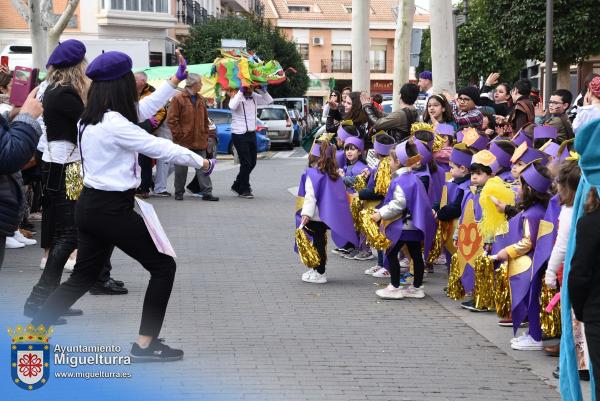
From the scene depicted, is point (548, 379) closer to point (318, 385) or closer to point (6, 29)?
point (318, 385)

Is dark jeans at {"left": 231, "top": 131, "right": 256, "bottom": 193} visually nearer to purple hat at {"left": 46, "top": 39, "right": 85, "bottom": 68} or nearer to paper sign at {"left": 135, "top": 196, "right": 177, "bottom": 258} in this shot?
purple hat at {"left": 46, "top": 39, "right": 85, "bottom": 68}

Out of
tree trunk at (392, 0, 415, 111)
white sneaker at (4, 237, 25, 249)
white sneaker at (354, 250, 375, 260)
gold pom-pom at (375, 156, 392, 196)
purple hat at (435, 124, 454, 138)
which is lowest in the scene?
white sneaker at (354, 250, 375, 260)

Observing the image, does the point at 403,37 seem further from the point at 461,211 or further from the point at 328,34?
the point at 328,34

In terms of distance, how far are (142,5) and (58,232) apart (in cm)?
4293

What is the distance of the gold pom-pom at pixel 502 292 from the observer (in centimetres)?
755

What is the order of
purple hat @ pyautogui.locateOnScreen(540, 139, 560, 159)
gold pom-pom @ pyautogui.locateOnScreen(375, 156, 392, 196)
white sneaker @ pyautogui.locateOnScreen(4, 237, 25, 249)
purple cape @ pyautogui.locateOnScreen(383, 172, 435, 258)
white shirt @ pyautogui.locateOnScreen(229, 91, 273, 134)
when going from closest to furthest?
purple hat @ pyautogui.locateOnScreen(540, 139, 560, 159)
purple cape @ pyautogui.locateOnScreen(383, 172, 435, 258)
gold pom-pom @ pyautogui.locateOnScreen(375, 156, 392, 196)
white sneaker @ pyautogui.locateOnScreen(4, 237, 25, 249)
white shirt @ pyautogui.locateOnScreen(229, 91, 273, 134)

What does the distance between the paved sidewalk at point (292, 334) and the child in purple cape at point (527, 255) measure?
19 centimetres

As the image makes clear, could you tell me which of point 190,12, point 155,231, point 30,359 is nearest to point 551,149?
point 155,231

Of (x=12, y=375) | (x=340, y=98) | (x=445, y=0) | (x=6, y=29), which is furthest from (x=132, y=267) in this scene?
(x=6, y=29)

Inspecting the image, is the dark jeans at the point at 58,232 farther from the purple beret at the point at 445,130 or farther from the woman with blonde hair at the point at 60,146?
the purple beret at the point at 445,130

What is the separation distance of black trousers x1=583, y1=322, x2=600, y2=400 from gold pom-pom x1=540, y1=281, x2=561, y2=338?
2454 millimetres

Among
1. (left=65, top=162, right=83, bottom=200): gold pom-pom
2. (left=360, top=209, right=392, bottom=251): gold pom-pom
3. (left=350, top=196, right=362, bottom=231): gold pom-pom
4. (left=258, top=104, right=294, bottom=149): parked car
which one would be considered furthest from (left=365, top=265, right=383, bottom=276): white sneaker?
(left=258, top=104, right=294, bottom=149): parked car

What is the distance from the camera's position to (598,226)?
4.43 metres

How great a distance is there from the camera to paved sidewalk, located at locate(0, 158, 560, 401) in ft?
20.2
